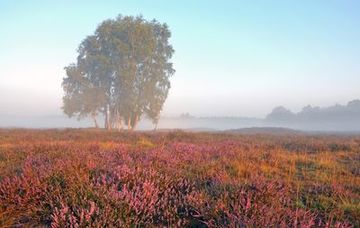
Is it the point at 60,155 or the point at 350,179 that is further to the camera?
the point at 60,155

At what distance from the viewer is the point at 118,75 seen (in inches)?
1585

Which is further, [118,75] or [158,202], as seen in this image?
[118,75]

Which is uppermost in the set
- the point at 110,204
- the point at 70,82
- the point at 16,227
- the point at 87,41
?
the point at 87,41

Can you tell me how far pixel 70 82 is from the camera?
4259 cm

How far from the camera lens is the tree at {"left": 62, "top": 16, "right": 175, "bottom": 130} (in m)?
40.5

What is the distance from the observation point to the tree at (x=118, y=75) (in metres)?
40.5

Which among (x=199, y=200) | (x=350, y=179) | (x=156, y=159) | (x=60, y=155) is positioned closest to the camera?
(x=199, y=200)

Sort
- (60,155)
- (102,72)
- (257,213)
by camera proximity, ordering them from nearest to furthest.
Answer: (257,213), (60,155), (102,72)

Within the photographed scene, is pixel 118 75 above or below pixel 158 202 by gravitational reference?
above

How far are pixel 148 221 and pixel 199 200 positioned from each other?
788 millimetres

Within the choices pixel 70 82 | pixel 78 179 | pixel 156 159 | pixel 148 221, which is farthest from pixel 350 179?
pixel 70 82

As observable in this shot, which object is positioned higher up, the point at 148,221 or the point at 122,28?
the point at 122,28

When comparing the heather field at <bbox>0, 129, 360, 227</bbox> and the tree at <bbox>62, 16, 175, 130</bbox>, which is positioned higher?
the tree at <bbox>62, 16, 175, 130</bbox>

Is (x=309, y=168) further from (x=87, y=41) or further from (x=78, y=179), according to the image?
(x=87, y=41)
